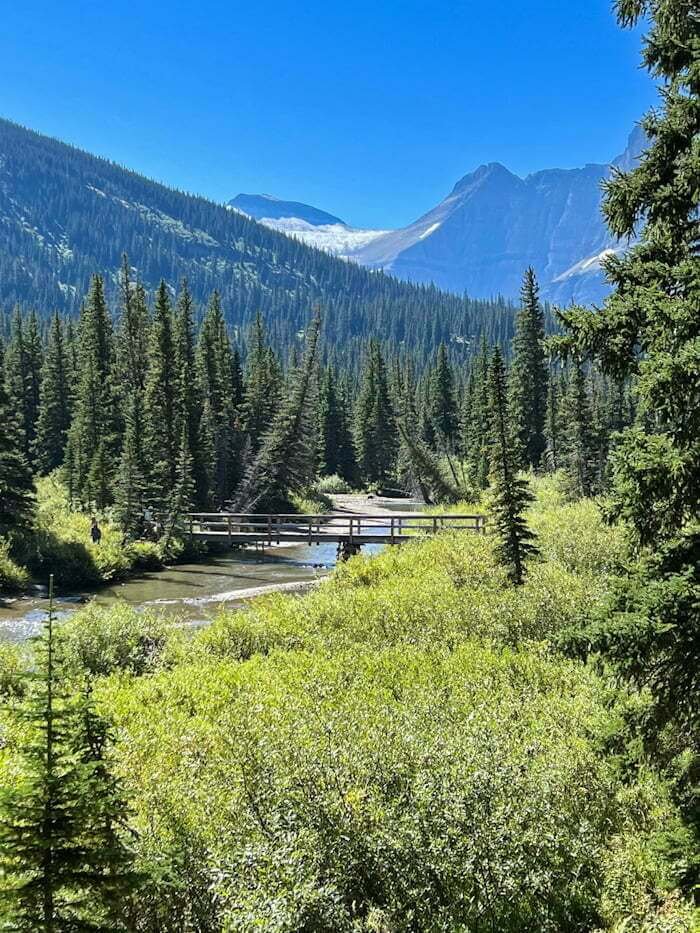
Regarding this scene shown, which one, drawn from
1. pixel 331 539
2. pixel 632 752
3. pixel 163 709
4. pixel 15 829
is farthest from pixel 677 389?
pixel 331 539

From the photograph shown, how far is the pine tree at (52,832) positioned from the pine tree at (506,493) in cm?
1553

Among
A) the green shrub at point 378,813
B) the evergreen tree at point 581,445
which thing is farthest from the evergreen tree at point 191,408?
the green shrub at point 378,813

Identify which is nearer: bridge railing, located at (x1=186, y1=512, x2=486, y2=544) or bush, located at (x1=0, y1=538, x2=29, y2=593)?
bush, located at (x1=0, y1=538, x2=29, y2=593)

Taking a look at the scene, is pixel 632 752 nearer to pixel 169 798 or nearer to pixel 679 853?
pixel 679 853

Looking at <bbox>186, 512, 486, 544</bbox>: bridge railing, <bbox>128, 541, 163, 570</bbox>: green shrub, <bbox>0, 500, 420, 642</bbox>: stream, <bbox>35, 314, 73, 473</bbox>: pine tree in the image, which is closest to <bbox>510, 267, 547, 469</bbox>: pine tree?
<bbox>186, 512, 486, 544</bbox>: bridge railing

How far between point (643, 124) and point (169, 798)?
9227mm

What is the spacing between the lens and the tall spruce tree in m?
7.16

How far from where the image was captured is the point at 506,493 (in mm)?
20469

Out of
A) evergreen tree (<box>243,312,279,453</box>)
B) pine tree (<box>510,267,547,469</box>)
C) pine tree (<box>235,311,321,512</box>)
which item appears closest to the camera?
pine tree (<box>235,311,321,512</box>)

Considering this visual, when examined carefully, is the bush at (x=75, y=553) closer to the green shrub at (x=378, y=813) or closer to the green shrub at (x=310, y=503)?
the green shrub at (x=310, y=503)

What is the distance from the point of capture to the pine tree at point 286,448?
5503 cm

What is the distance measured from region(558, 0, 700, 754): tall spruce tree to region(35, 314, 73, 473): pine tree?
62.4 m

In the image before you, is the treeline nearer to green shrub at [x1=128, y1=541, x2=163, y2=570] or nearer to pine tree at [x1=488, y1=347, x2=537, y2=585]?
green shrub at [x1=128, y1=541, x2=163, y2=570]

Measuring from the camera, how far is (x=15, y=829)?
5324mm
